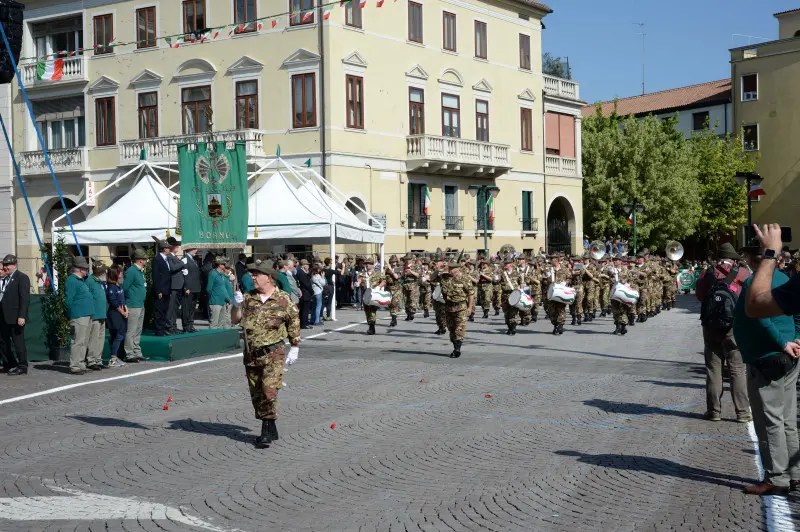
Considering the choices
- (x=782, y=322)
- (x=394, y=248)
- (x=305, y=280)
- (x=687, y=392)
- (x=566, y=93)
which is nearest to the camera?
(x=782, y=322)

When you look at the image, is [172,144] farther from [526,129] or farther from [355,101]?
[526,129]

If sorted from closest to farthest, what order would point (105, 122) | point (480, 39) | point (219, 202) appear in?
point (219, 202) → point (105, 122) → point (480, 39)

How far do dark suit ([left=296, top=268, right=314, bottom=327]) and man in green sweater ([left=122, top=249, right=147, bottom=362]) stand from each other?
6731 mm

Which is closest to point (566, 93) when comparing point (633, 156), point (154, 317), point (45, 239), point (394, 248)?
point (633, 156)

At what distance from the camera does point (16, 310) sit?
16.4 meters

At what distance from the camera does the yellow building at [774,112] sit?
59.7 meters

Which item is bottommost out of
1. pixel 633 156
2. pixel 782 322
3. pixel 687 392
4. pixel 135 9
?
pixel 687 392

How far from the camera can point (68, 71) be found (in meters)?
43.0

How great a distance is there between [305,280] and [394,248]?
1555 centimetres

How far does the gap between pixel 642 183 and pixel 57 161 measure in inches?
1240

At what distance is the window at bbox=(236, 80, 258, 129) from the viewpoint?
39.1 meters

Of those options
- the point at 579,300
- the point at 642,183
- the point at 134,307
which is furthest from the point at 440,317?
the point at 642,183

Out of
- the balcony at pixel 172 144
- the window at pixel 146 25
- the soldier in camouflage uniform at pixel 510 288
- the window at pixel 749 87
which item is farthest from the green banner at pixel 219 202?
the window at pixel 749 87

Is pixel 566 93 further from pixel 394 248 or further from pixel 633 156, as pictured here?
pixel 394 248
